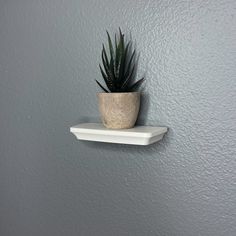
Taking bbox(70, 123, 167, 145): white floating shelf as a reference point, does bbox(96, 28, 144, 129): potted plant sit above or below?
above

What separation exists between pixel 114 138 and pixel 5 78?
1.80 feet

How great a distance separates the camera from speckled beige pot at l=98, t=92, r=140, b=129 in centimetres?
84

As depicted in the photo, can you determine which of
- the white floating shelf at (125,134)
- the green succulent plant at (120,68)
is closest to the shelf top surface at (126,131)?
the white floating shelf at (125,134)

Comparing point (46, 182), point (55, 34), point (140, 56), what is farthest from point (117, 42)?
point (46, 182)

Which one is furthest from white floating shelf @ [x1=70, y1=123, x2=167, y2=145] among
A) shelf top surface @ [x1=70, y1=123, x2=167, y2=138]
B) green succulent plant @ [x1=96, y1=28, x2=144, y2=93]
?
green succulent plant @ [x1=96, y1=28, x2=144, y2=93]

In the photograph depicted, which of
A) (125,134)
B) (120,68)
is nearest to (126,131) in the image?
(125,134)

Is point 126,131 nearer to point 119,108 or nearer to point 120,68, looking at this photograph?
point 119,108

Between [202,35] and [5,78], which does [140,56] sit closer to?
[202,35]

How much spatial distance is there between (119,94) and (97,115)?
0.60 ft

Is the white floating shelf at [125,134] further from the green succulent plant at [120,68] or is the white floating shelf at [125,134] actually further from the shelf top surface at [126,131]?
the green succulent plant at [120,68]

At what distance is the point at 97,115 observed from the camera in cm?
100

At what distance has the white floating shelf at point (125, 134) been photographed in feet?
2.65

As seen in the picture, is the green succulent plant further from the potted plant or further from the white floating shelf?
the white floating shelf

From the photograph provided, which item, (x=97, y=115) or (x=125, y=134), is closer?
(x=125, y=134)
